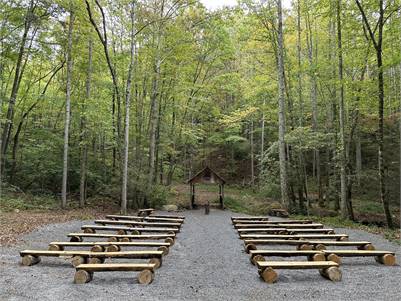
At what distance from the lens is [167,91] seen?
17.0m

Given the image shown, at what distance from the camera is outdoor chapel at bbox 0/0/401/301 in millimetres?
4562

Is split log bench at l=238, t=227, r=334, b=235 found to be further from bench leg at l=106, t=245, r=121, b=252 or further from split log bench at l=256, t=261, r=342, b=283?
bench leg at l=106, t=245, r=121, b=252

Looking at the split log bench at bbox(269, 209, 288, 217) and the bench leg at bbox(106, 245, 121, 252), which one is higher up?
the bench leg at bbox(106, 245, 121, 252)

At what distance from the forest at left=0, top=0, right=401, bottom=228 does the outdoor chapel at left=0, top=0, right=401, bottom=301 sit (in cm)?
10

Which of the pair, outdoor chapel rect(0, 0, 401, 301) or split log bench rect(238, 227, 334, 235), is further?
split log bench rect(238, 227, 334, 235)

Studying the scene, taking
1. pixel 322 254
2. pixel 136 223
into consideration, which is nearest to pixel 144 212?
pixel 136 223

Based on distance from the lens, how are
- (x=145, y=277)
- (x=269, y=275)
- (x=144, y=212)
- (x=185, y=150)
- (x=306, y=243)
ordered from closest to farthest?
(x=145, y=277) → (x=269, y=275) → (x=306, y=243) → (x=144, y=212) → (x=185, y=150)

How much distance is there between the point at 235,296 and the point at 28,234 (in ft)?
19.6

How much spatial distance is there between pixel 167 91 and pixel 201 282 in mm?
13813

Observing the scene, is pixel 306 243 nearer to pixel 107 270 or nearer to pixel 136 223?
pixel 107 270

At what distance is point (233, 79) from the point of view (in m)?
18.5

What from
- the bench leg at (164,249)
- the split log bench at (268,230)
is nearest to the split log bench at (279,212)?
the split log bench at (268,230)

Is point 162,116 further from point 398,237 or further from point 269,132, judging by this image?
point 398,237

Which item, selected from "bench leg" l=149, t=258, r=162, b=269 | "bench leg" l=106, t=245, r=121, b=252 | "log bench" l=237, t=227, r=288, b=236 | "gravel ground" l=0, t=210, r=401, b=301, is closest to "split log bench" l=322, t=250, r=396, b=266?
"gravel ground" l=0, t=210, r=401, b=301
